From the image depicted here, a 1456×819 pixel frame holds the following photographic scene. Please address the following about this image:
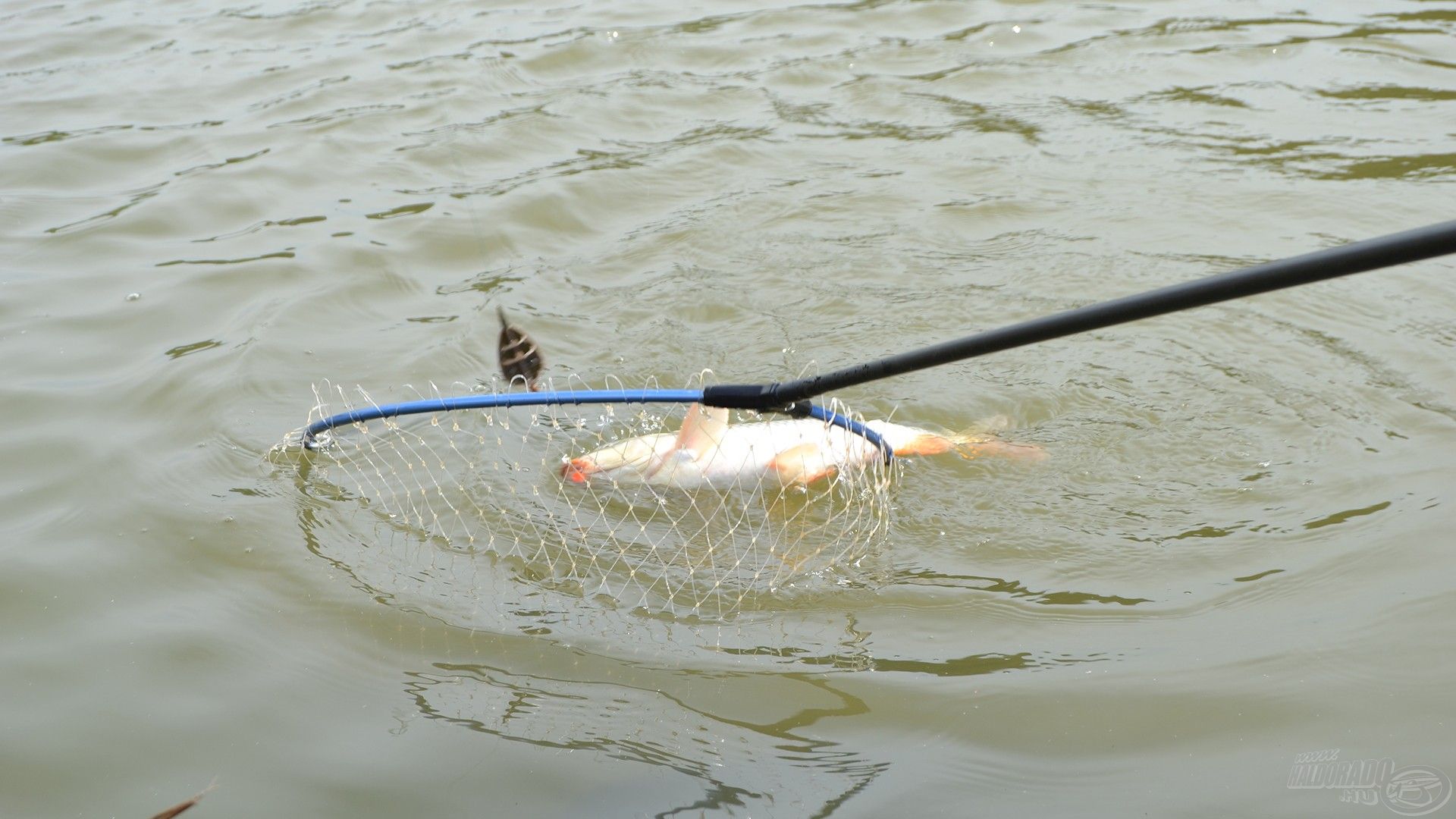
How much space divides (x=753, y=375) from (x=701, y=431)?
117 centimetres

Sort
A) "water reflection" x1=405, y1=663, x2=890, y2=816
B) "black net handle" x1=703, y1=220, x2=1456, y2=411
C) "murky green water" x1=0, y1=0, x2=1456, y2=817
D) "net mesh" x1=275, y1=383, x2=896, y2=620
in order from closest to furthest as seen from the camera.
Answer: "black net handle" x1=703, y1=220, x2=1456, y2=411 < "water reflection" x1=405, y1=663, x2=890, y2=816 < "murky green water" x1=0, y1=0, x2=1456, y2=817 < "net mesh" x1=275, y1=383, x2=896, y2=620

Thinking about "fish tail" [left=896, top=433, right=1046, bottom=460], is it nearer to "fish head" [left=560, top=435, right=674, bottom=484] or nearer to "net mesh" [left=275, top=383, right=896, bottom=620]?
"net mesh" [left=275, top=383, right=896, bottom=620]

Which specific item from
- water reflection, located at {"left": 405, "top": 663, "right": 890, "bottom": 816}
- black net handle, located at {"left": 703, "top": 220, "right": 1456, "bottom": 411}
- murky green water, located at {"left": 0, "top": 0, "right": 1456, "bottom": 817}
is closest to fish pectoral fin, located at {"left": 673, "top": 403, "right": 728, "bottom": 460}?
murky green water, located at {"left": 0, "top": 0, "right": 1456, "bottom": 817}

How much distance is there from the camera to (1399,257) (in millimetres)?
1873

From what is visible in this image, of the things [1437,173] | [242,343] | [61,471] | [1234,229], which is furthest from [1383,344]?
[61,471]

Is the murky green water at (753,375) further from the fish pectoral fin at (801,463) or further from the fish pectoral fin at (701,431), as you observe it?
the fish pectoral fin at (701,431)

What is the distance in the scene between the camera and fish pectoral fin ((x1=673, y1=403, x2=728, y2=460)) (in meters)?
4.21

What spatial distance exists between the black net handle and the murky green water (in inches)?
40.1

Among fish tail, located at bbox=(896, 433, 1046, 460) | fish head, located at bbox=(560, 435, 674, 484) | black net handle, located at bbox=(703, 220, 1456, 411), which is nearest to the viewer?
black net handle, located at bbox=(703, 220, 1456, 411)

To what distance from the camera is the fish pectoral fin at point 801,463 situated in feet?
14.9

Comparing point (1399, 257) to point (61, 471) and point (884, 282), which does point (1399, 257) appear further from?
point (61, 471)

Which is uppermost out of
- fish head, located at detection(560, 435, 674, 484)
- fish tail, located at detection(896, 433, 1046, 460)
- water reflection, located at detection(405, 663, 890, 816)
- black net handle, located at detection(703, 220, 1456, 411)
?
black net handle, located at detection(703, 220, 1456, 411)

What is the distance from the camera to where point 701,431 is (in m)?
4.29

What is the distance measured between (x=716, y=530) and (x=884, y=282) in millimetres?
2017
